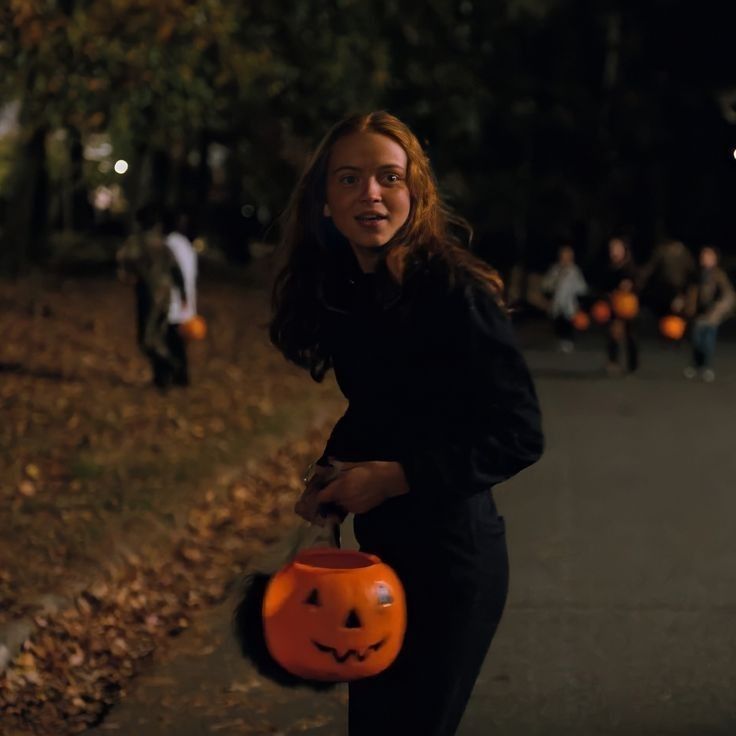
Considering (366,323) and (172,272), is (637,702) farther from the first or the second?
(172,272)

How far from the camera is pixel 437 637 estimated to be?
3.13m

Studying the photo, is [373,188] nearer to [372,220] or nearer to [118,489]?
[372,220]

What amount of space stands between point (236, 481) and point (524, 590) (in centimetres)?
423

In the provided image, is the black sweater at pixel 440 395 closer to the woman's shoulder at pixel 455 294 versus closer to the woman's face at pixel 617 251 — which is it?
the woman's shoulder at pixel 455 294

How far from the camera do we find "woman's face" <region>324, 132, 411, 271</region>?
10.1ft

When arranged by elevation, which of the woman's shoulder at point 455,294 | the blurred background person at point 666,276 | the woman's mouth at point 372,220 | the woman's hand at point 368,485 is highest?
the woman's mouth at point 372,220

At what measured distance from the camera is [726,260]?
52.6m

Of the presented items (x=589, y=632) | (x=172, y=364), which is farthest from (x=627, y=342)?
(x=589, y=632)

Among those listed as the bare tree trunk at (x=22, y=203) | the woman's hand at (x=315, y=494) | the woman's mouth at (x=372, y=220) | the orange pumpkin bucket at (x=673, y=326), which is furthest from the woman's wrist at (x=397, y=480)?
the bare tree trunk at (x=22, y=203)

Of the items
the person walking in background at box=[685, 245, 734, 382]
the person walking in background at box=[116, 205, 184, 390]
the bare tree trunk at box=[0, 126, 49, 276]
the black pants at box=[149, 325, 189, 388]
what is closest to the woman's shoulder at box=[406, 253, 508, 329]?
the person walking in background at box=[116, 205, 184, 390]

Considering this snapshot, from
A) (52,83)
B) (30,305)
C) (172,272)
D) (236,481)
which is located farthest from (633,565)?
(30,305)

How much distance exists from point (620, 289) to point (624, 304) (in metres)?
0.55

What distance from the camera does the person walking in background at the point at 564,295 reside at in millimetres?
24625

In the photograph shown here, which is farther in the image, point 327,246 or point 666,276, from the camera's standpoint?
point 666,276
